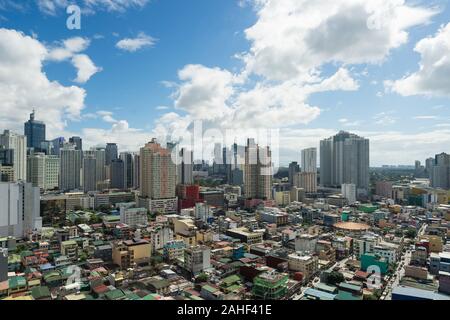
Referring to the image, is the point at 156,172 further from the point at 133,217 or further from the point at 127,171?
the point at 127,171

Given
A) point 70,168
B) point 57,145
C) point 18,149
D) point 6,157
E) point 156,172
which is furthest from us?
point 57,145

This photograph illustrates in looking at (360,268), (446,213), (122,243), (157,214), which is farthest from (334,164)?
(122,243)

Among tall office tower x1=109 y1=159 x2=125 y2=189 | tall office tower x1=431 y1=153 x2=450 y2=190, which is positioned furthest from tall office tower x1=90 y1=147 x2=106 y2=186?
tall office tower x1=431 y1=153 x2=450 y2=190

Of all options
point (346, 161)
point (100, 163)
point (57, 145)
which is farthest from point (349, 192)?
point (57, 145)

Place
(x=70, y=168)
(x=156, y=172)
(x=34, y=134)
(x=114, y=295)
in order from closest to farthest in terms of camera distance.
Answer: (x=114, y=295) → (x=156, y=172) → (x=70, y=168) → (x=34, y=134)

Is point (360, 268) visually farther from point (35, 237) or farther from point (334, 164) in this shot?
point (334, 164)
